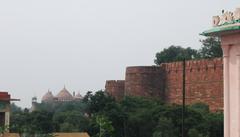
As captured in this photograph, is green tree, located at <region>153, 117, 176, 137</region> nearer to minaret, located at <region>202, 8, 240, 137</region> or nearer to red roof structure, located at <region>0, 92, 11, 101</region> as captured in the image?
red roof structure, located at <region>0, 92, 11, 101</region>

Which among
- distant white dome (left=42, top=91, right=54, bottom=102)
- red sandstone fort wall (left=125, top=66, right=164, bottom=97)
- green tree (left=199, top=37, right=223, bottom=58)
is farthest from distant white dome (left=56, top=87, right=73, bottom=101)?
red sandstone fort wall (left=125, top=66, right=164, bottom=97)

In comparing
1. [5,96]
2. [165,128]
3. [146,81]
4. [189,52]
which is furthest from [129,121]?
[189,52]

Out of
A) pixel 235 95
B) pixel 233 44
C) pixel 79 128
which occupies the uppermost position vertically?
pixel 233 44

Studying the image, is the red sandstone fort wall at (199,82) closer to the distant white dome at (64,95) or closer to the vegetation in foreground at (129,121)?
the vegetation in foreground at (129,121)

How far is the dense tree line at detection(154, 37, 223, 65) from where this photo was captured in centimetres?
Result: 5750

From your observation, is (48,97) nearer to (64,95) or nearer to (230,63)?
(64,95)

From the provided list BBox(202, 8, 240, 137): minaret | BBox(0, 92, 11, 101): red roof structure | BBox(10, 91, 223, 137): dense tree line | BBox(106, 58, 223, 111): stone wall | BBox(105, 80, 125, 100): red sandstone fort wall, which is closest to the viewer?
BBox(202, 8, 240, 137): minaret

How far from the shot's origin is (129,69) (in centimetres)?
4722

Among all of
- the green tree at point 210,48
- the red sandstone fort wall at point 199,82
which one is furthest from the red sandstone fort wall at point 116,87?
the green tree at point 210,48

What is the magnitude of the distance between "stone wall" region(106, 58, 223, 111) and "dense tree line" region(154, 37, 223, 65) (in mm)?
10372

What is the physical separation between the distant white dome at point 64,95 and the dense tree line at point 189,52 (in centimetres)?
4082

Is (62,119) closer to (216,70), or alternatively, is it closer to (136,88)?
(136,88)

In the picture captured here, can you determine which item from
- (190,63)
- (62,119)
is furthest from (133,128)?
(190,63)

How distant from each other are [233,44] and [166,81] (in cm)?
3507
